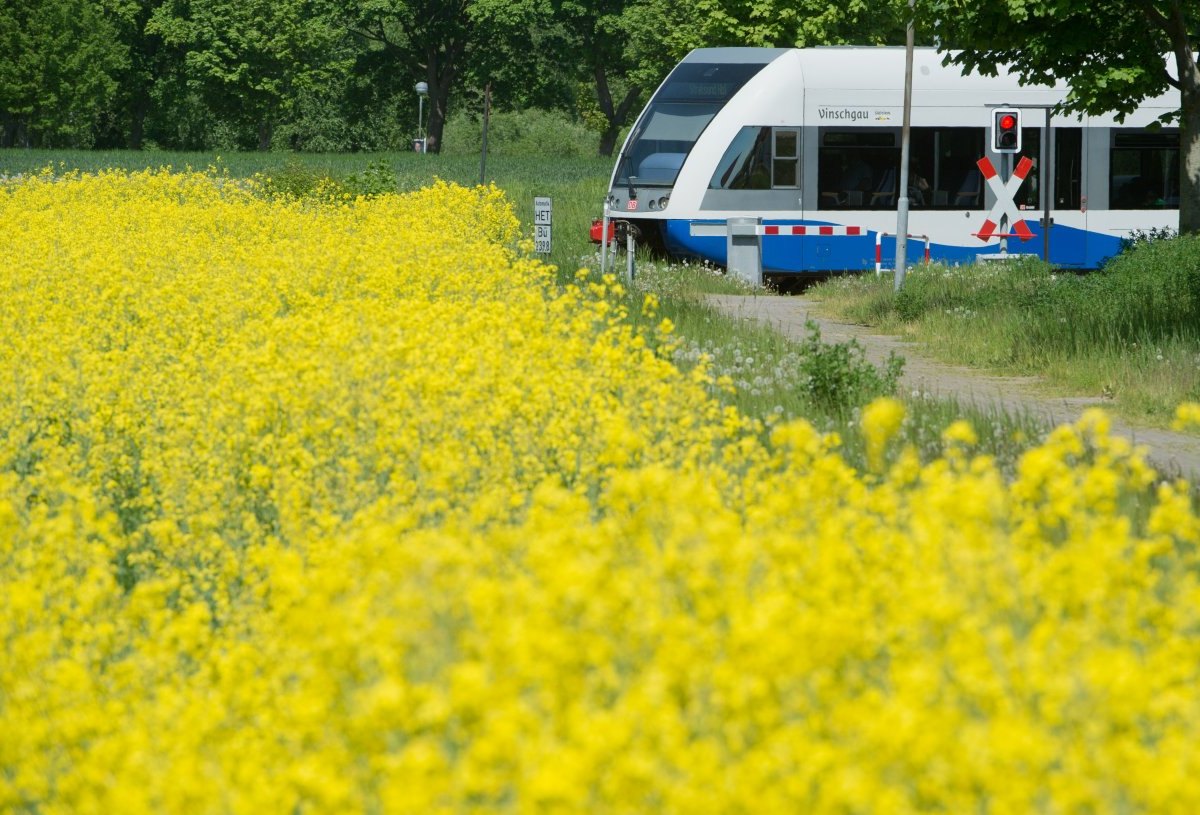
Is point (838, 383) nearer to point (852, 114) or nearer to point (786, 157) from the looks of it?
point (786, 157)

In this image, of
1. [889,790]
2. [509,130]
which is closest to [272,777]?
[889,790]

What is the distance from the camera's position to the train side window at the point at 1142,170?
26.1 meters

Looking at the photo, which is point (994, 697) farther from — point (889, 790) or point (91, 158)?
point (91, 158)

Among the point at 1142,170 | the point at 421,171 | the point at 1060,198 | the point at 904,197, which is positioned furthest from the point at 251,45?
the point at 904,197

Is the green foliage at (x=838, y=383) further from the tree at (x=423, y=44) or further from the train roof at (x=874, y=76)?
the tree at (x=423, y=44)

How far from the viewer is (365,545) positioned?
480 cm

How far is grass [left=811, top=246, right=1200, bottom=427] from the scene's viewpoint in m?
13.7

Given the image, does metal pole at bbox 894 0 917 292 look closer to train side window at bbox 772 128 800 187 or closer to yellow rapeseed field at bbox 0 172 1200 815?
train side window at bbox 772 128 800 187

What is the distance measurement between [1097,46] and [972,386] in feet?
21.2

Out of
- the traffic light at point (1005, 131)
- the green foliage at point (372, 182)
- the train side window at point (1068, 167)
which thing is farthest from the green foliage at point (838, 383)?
the green foliage at point (372, 182)

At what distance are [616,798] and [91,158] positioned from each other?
2223 inches

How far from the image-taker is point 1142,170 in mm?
26359

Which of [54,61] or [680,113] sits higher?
[54,61]

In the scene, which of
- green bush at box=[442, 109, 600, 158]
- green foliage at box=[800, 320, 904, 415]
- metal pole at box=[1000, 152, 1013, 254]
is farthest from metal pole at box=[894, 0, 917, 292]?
green bush at box=[442, 109, 600, 158]
